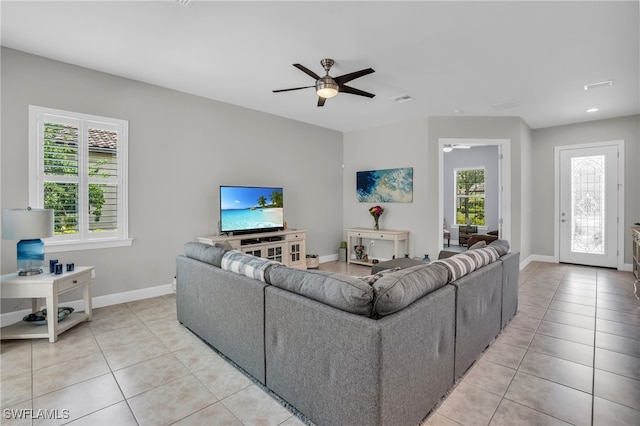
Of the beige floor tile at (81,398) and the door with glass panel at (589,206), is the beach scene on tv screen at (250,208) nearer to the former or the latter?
the beige floor tile at (81,398)

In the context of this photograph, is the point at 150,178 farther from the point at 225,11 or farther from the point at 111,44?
the point at 225,11

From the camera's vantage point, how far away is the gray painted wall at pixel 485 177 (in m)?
7.88

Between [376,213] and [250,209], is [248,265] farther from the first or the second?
[376,213]

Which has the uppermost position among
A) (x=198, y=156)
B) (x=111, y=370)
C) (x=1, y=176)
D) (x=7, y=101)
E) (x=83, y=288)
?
(x=7, y=101)

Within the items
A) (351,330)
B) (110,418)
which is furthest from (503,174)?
(110,418)

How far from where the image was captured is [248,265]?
215 cm

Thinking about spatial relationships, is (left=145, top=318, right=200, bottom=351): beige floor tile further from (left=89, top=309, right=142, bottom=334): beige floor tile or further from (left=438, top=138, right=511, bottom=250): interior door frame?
(left=438, top=138, right=511, bottom=250): interior door frame

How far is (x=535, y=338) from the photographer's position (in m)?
2.74

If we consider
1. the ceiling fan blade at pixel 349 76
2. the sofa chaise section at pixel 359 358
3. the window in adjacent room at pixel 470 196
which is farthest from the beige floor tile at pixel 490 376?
the window in adjacent room at pixel 470 196

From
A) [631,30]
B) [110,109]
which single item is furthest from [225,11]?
[631,30]

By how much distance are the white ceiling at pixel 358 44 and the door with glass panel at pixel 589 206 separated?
147 centimetres

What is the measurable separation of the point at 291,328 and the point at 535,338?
238cm

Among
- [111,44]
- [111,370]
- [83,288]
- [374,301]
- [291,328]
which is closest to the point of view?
[374,301]

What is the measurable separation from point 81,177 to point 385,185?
4.67 meters
